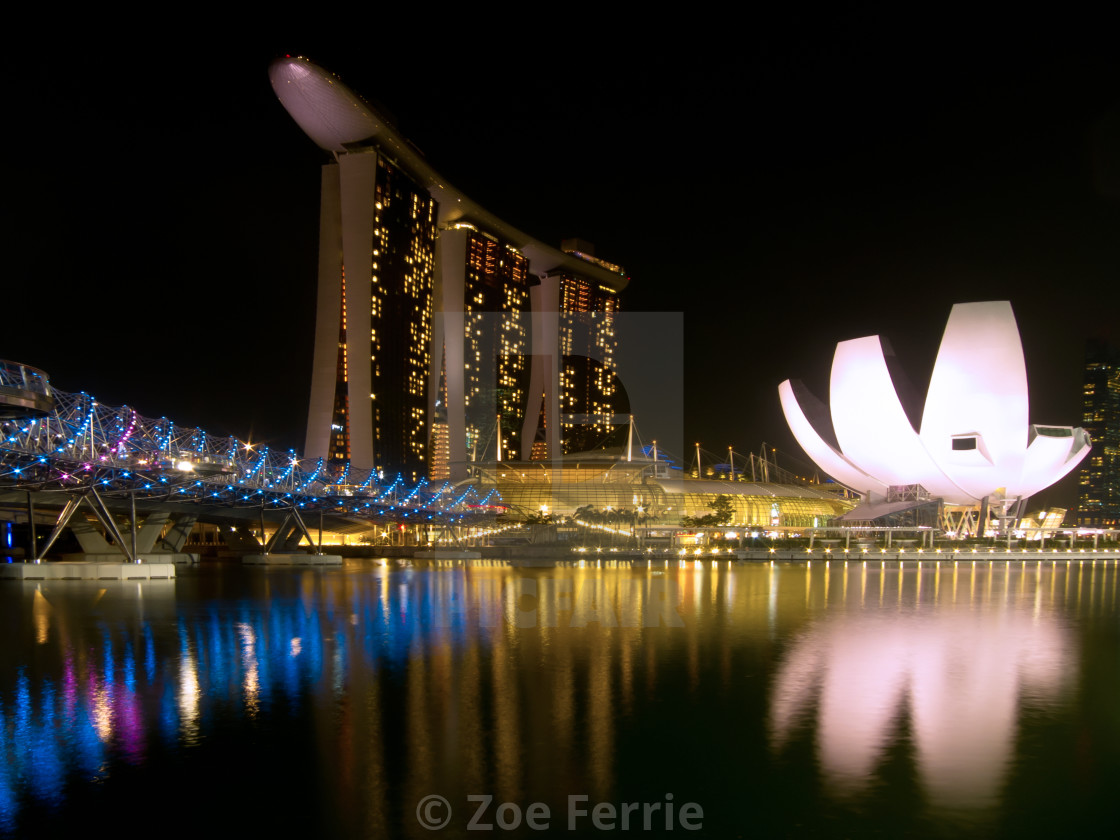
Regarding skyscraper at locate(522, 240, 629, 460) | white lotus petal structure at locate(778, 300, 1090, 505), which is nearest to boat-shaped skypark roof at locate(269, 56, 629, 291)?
skyscraper at locate(522, 240, 629, 460)

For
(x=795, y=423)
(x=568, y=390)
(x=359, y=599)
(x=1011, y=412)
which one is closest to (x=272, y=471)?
(x=359, y=599)

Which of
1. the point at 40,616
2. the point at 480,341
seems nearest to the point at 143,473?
the point at 40,616

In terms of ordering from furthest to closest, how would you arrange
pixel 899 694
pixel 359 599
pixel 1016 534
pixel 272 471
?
pixel 1016 534
pixel 272 471
pixel 359 599
pixel 899 694

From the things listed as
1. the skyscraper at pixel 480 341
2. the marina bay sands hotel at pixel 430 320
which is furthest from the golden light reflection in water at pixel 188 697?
the skyscraper at pixel 480 341

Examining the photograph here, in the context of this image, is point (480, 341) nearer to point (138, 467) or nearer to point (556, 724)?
point (138, 467)

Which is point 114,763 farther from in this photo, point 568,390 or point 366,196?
point 568,390

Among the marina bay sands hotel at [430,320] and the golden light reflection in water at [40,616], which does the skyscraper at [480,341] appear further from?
the golden light reflection in water at [40,616]

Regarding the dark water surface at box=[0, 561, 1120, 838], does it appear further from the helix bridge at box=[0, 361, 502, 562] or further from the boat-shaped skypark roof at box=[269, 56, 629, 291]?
the boat-shaped skypark roof at box=[269, 56, 629, 291]
